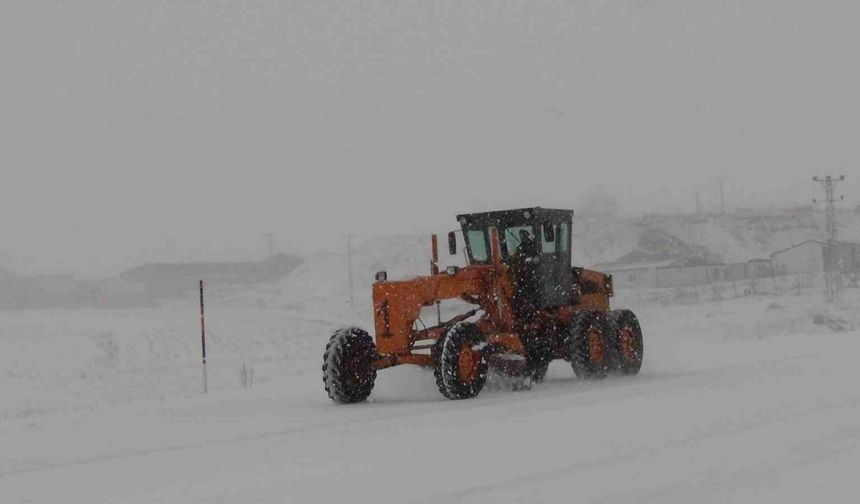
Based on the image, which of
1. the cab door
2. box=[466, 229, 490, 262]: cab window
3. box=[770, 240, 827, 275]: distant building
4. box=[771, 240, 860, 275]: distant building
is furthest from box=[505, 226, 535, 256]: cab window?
box=[770, 240, 827, 275]: distant building

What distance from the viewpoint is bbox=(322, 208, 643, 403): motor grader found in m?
11.5

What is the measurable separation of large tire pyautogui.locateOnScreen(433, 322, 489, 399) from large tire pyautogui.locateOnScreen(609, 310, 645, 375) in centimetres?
269

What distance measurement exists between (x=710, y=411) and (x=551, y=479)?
327cm

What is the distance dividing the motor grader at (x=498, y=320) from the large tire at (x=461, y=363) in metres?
0.01

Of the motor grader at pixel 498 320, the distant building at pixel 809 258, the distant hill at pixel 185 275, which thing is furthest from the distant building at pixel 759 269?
the motor grader at pixel 498 320

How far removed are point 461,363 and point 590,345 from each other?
8.64ft

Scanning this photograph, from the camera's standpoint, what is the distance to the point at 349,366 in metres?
11.8

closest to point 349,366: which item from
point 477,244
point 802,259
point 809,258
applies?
point 477,244

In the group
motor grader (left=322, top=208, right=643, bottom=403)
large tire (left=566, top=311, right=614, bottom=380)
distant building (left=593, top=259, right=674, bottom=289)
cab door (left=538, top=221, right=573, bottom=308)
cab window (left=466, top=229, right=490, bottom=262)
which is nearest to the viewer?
motor grader (left=322, top=208, right=643, bottom=403)

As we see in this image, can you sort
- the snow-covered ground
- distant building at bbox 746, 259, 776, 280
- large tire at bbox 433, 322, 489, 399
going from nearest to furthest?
the snow-covered ground → large tire at bbox 433, 322, 489, 399 → distant building at bbox 746, 259, 776, 280

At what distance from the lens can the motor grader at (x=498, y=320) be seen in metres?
11.5

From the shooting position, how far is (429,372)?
12.9 m

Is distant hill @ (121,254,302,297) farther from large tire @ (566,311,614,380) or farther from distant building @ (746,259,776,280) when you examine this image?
large tire @ (566,311,614,380)

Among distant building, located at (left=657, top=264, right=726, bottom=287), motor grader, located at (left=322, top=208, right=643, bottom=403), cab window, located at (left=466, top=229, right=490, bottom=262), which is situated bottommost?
distant building, located at (left=657, top=264, right=726, bottom=287)
